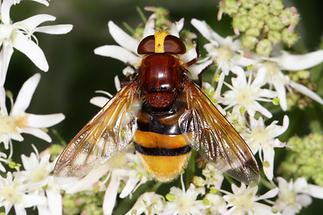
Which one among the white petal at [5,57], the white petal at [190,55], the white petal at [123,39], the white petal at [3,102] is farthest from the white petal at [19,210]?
the white petal at [190,55]

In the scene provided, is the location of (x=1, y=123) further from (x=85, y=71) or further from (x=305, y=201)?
(x=305, y=201)

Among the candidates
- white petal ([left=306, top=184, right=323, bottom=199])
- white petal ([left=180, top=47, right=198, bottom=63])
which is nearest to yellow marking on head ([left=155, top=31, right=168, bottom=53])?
white petal ([left=180, top=47, right=198, bottom=63])

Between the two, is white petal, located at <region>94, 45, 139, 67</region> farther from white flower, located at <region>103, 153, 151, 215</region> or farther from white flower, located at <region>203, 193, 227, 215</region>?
white flower, located at <region>203, 193, 227, 215</region>

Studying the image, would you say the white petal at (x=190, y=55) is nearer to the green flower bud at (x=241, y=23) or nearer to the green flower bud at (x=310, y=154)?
the green flower bud at (x=241, y=23)

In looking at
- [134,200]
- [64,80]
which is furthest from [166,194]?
[64,80]

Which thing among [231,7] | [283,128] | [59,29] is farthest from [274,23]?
[59,29]
